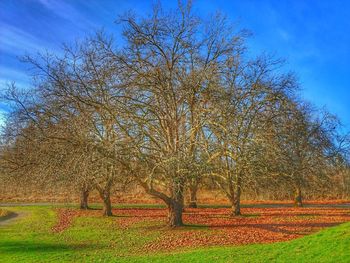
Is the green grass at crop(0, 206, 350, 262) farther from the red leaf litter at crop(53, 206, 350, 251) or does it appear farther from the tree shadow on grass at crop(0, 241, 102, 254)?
the red leaf litter at crop(53, 206, 350, 251)

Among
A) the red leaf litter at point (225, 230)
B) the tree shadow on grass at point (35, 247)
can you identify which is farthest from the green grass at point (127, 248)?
the red leaf litter at point (225, 230)

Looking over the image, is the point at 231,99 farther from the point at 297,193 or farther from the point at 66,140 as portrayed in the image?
the point at 297,193

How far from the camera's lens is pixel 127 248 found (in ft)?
43.8

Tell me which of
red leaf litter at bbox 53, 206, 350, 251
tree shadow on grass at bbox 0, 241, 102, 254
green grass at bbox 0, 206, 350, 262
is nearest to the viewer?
green grass at bbox 0, 206, 350, 262

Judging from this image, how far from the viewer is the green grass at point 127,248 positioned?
32.7ft

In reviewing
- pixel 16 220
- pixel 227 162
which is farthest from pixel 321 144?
pixel 16 220

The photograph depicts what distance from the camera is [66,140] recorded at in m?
14.5

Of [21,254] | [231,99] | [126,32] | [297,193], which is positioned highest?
[126,32]

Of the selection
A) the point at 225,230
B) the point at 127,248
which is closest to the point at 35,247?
the point at 127,248

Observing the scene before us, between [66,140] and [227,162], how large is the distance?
654cm

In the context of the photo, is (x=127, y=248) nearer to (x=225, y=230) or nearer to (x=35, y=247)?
(x=35, y=247)

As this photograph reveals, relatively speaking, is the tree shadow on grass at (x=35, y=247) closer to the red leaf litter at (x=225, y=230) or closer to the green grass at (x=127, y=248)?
the green grass at (x=127, y=248)

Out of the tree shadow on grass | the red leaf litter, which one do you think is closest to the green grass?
the tree shadow on grass

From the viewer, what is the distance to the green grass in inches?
392
